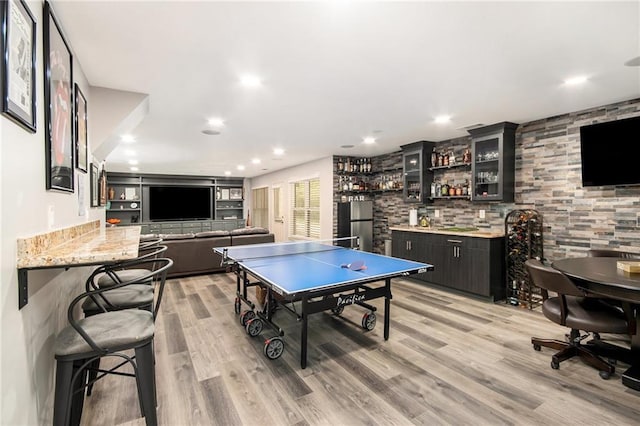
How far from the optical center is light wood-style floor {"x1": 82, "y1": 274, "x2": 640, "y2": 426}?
6.30 feet

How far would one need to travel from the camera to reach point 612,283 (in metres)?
1.94

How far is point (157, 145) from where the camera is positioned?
18.3ft

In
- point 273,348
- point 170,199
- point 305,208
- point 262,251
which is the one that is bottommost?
point 273,348

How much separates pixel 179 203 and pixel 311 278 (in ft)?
31.2

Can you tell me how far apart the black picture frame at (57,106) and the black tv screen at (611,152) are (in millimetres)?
4981

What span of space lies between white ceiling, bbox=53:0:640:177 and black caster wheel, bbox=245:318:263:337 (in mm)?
2346

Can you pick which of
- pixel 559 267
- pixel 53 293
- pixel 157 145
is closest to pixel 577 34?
pixel 559 267

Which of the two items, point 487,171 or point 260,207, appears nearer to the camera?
point 487,171

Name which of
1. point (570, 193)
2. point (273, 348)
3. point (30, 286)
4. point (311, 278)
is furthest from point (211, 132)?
point (570, 193)

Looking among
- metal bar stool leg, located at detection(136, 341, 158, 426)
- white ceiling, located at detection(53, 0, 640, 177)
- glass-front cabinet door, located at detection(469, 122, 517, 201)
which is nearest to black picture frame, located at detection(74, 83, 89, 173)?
A: white ceiling, located at detection(53, 0, 640, 177)

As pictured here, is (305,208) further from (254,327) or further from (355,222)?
(254,327)

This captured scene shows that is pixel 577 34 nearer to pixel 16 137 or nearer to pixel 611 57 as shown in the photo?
pixel 611 57

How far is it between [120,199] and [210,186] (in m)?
2.89

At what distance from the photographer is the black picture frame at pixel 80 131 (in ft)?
7.36
